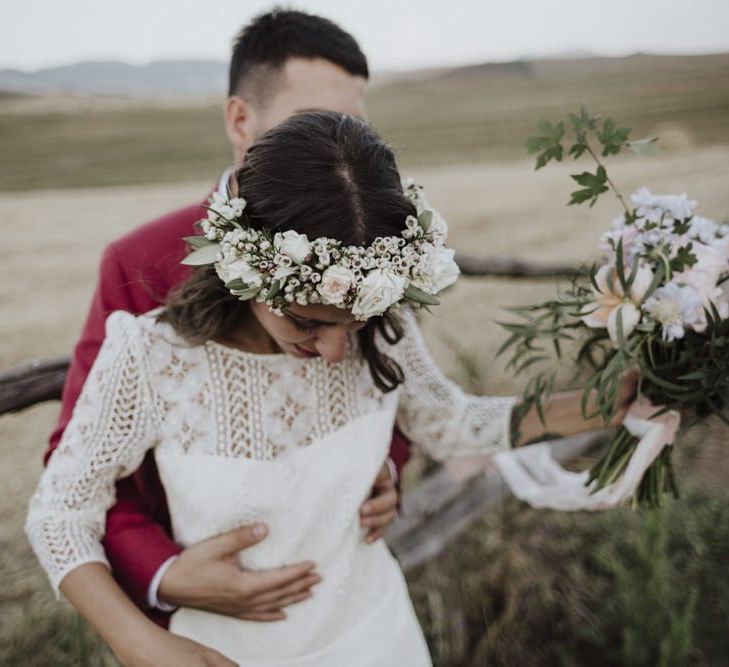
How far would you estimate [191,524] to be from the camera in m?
1.42

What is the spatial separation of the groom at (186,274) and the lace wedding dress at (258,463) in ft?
0.19

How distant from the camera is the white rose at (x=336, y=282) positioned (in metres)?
1.03

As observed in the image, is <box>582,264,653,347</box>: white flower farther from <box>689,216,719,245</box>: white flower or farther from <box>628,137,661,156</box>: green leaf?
<box>628,137,661,156</box>: green leaf

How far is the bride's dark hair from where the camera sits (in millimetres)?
1088

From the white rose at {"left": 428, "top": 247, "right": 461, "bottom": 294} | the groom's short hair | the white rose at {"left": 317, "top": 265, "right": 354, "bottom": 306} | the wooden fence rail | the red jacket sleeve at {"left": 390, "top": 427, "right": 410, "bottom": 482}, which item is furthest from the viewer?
the groom's short hair

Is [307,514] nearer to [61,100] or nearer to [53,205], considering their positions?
[53,205]

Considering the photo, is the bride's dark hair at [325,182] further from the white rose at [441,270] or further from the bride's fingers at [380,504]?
the bride's fingers at [380,504]

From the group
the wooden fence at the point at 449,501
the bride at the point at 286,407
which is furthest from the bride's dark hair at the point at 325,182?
the wooden fence at the point at 449,501

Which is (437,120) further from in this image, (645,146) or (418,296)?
(418,296)

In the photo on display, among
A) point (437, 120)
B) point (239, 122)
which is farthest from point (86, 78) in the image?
point (437, 120)

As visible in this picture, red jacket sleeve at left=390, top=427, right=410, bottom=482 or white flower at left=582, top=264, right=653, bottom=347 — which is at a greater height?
white flower at left=582, top=264, right=653, bottom=347

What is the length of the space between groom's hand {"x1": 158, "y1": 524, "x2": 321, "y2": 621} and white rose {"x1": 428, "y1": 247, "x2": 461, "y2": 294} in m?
0.64

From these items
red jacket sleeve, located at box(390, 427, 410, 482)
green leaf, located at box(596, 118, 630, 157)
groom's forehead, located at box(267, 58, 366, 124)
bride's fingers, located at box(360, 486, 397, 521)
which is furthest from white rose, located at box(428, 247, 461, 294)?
groom's forehead, located at box(267, 58, 366, 124)

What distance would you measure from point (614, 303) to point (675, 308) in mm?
115
